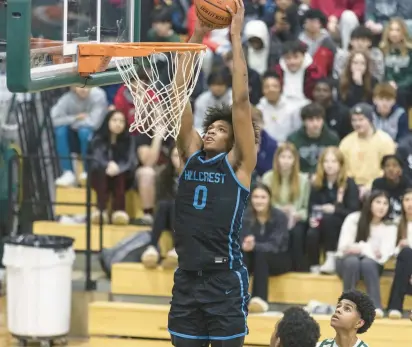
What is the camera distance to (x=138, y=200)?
9.89 meters

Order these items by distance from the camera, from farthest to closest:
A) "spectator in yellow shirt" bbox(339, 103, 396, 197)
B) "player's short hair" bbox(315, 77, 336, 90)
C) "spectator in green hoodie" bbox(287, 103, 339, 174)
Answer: "player's short hair" bbox(315, 77, 336, 90), "spectator in green hoodie" bbox(287, 103, 339, 174), "spectator in yellow shirt" bbox(339, 103, 396, 197)

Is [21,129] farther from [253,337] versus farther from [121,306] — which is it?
[253,337]

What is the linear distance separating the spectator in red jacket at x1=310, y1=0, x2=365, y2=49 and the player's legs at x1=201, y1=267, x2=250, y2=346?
5.94 meters

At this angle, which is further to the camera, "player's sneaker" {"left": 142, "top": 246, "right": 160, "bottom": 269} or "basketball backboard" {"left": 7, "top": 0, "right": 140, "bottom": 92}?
"player's sneaker" {"left": 142, "top": 246, "right": 160, "bottom": 269}

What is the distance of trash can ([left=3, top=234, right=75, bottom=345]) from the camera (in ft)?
29.1

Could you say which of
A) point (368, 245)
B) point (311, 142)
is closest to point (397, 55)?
point (311, 142)

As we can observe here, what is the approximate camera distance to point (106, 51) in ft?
20.6

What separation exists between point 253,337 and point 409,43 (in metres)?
3.58

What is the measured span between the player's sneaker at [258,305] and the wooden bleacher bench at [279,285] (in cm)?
29

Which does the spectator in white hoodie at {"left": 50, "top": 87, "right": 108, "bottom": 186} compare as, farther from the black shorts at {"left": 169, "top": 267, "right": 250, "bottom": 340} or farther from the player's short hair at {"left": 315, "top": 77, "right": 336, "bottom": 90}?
the black shorts at {"left": 169, "top": 267, "right": 250, "bottom": 340}

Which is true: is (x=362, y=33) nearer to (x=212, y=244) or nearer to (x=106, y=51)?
(x=106, y=51)

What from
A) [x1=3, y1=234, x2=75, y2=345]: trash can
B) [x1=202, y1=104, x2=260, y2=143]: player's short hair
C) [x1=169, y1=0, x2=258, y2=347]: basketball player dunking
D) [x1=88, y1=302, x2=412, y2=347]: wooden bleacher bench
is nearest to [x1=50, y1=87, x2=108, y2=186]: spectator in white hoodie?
[x1=3, y1=234, x2=75, y2=345]: trash can

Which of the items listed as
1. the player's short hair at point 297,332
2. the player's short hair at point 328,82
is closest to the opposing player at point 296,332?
the player's short hair at point 297,332

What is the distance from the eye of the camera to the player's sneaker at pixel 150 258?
9.01 m
